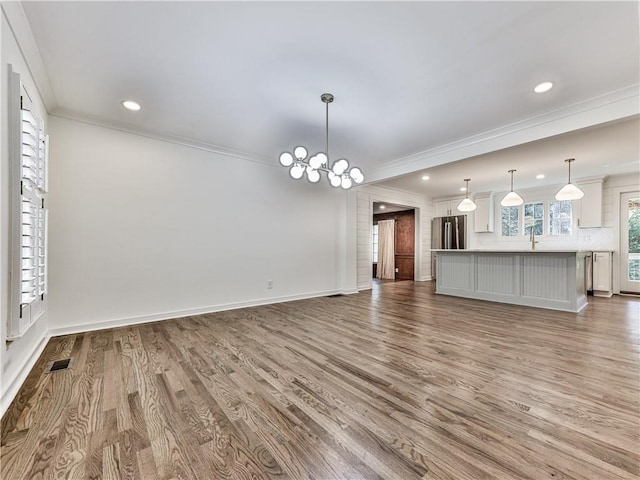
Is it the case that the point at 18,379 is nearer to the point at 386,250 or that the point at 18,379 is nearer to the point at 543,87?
the point at 543,87

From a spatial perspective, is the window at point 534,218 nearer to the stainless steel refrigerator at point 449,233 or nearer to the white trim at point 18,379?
the stainless steel refrigerator at point 449,233

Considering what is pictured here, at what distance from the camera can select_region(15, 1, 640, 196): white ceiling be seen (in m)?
2.03

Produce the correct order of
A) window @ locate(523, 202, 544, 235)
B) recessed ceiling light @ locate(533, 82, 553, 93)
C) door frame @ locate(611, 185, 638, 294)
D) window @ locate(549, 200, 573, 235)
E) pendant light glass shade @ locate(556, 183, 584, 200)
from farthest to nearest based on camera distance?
window @ locate(523, 202, 544, 235) → window @ locate(549, 200, 573, 235) → door frame @ locate(611, 185, 638, 294) → pendant light glass shade @ locate(556, 183, 584, 200) → recessed ceiling light @ locate(533, 82, 553, 93)

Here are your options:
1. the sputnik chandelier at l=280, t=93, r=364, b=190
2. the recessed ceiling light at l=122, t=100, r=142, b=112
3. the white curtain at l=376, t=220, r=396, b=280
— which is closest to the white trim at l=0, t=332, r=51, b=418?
the recessed ceiling light at l=122, t=100, r=142, b=112

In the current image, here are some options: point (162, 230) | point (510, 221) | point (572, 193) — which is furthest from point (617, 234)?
point (162, 230)

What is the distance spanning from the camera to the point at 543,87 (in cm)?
290

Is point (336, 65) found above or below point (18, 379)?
above

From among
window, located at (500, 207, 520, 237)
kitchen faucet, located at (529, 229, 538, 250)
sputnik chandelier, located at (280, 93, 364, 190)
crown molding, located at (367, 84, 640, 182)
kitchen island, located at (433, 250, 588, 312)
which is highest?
crown molding, located at (367, 84, 640, 182)

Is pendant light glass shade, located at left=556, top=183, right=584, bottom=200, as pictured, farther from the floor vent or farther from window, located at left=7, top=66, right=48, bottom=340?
the floor vent

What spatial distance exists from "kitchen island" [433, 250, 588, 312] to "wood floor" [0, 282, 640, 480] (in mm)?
1275

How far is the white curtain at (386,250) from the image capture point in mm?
9754

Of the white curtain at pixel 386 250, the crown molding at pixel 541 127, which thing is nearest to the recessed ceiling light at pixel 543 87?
the crown molding at pixel 541 127

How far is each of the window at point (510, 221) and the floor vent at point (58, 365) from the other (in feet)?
30.5

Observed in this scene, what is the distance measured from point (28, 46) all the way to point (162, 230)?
234 centimetres
